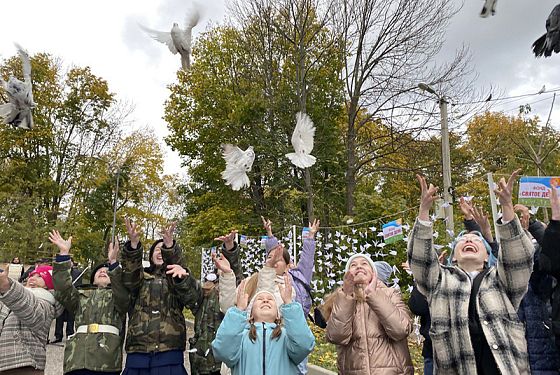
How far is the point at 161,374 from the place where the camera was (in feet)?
12.1

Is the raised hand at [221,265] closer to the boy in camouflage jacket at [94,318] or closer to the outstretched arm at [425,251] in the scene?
the boy in camouflage jacket at [94,318]

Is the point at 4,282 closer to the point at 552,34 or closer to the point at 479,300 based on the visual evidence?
the point at 479,300

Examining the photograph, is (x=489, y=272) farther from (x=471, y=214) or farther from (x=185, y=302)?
(x=185, y=302)

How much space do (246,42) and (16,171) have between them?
1333 centimetres

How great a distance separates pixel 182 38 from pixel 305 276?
3.18 m

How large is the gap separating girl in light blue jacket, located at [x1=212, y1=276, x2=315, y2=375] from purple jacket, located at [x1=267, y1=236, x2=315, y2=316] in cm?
126

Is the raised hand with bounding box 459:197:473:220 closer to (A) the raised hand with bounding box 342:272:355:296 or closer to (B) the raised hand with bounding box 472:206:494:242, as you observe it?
(B) the raised hand with bounding box 472:206:494:242

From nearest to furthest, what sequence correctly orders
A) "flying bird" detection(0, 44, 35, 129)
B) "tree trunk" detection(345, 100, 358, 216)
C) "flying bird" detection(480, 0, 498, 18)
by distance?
"flying bird" detection(480, 0, 498, 18)
"flying bird" detection(0, 44, 35, 129)
"tree trunk" detection(345, 100, 358, 216)

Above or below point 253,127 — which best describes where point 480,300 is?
below

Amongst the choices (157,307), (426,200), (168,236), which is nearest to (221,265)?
(168,236)

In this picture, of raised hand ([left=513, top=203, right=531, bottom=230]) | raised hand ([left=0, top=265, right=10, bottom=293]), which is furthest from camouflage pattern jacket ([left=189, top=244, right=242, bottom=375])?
raised hand ([left=513, top=203, right=531, bottom=230])

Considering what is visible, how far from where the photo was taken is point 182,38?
18.3 feet

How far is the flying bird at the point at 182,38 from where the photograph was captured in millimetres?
5594

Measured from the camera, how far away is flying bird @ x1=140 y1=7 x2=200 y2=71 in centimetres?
559
